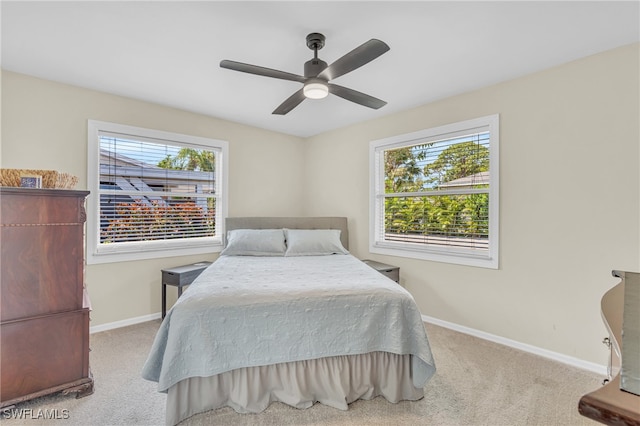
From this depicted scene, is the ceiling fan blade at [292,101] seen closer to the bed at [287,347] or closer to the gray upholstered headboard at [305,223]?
the bed at [287,347]

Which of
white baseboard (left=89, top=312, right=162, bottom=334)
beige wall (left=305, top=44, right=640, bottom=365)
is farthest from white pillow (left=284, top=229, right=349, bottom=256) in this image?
white baseboard (left=89, top=312, right=162, bottom=334)

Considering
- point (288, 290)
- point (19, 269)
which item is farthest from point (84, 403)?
point (288, 290)

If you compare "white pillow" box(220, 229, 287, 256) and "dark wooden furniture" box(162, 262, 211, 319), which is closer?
"dark wooden furniture" box(162, 262, 211, 319)

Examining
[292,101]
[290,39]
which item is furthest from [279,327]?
[290,39]

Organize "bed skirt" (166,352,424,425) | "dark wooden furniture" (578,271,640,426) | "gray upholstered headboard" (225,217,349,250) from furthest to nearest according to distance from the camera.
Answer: "gray upholstered headboard" (225,217,349,250)
"bed skirt" (166,352,424,425)
"dark wooden furniture" (578,271,640,426)

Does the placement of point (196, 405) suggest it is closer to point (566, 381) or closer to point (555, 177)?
point (566, 381)

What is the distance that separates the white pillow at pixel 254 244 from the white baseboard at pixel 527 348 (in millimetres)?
1941

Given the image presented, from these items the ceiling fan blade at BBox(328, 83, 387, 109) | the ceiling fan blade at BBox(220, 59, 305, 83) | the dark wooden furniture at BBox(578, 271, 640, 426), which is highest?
the ceiling fan blade at BBox(220, 59, 305, 83)

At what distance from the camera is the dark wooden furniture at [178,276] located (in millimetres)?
3338

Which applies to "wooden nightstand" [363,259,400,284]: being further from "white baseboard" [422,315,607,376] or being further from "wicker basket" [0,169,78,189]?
"wicker basket" [0,169,78,189]

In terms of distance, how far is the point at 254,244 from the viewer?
3.67m

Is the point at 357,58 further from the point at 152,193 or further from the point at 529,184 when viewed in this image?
the point at 152,193

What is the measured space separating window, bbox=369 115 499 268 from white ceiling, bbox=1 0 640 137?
0.56 meters

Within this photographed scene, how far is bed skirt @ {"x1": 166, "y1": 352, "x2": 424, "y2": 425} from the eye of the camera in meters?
1.90
